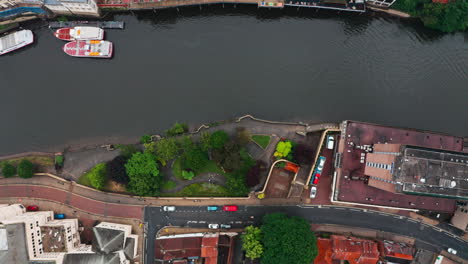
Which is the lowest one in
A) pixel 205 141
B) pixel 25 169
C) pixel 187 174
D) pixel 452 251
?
pixel 452 251

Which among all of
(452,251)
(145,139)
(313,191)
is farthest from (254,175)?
(452,251)

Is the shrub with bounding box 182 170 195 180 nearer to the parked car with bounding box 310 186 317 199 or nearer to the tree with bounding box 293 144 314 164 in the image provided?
the tree with bounding box 293 144 314 164

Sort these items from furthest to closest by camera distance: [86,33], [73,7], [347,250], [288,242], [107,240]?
[86,33] < [73,7] < [347,250] < [107,240] < [288,242]

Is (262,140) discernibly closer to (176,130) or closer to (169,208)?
(176,130)

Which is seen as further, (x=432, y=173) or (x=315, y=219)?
(x=315, y=219)

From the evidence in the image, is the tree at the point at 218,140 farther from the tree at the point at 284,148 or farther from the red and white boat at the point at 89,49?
the red and white boat at the point at 89,49

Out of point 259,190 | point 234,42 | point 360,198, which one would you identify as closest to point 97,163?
point 259,190
